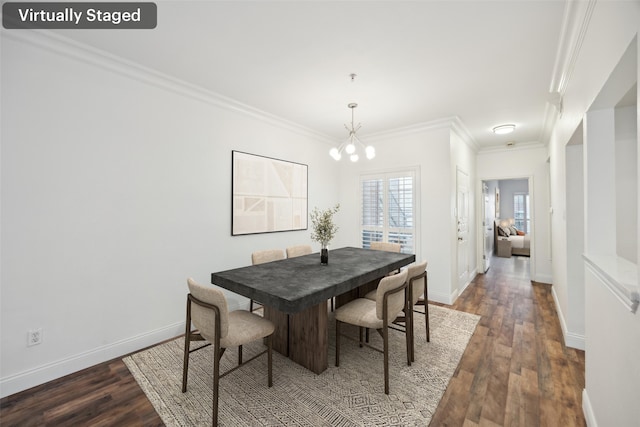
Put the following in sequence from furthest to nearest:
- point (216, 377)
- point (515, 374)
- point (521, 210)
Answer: point (521, 210), point (515, 374), point (216, 377)

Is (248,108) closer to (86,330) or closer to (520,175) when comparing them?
(86,330)

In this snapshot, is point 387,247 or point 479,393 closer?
point 479,393

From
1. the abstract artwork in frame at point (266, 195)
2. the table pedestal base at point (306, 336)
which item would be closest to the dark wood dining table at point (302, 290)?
the table pedestal base at point (306, 336)

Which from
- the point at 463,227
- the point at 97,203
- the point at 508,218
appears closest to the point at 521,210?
the point at 508,218

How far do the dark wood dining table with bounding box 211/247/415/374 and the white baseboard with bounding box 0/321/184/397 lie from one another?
108 cm

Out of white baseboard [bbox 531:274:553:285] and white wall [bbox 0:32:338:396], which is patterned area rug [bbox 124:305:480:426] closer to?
Answer: white wall [bbox 0:32:338:396]

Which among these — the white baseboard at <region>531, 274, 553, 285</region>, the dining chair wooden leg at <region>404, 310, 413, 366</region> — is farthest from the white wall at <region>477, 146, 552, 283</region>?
the dining chair wooden leg at <region>404, 310, 413, 366</region>

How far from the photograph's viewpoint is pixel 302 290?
6.15 ft

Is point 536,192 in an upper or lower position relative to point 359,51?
lower

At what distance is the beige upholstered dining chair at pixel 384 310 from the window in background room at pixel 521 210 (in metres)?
9.36

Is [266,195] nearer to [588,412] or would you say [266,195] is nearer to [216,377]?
[216,377]

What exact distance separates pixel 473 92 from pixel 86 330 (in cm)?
440

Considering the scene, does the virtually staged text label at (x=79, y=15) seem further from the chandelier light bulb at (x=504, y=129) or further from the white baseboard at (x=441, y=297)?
the chandelier light bulb at (x=504, y=129)

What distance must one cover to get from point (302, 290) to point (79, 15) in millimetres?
2527
